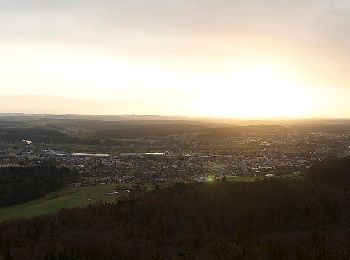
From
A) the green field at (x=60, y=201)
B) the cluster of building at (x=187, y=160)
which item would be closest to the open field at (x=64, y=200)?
the green field at (x=60, y=201)

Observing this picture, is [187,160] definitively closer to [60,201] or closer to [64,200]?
[64,200]

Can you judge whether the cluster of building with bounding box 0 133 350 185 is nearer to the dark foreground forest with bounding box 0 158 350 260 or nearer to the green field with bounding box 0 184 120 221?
the green field with bounding box 0 184 120 221

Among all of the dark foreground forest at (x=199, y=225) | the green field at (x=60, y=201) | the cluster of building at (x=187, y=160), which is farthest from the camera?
the cluster of building at (x=187, y=160)

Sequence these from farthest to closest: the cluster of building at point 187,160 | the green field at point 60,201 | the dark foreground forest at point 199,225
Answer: the cluster of building at point 187,160 → the green field at point 60,201 → the dark foreground forest at point 199,225

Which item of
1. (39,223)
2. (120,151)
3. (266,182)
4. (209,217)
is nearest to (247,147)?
(120,151)

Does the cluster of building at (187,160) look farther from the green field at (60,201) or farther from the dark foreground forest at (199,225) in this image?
the dark foreground forest at (199,225)

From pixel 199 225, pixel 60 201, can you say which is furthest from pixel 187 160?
pixel 199 225

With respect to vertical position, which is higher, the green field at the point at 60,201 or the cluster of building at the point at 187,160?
the cluster of building at the point at 187,160
